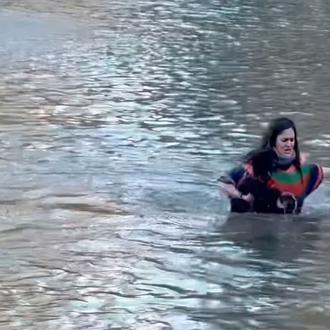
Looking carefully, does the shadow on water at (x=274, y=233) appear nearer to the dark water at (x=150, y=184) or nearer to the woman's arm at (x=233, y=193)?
the dark water at (x=150, y=184)

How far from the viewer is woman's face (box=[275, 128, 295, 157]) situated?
8438 mm

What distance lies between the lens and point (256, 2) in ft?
95.9

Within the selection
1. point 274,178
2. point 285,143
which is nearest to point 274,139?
point 285,143

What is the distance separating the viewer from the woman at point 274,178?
850cm

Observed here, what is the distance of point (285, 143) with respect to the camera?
27.8 feet

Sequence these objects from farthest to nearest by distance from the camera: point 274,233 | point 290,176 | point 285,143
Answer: point 290,176 → point 285,143 → point 274,233

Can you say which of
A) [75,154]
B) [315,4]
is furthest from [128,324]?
[315,4]

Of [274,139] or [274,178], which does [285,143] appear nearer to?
[274,139]

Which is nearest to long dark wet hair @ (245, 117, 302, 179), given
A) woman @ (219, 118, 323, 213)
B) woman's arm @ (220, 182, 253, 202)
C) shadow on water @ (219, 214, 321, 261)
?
woman @ (219, 118, 323, 213)

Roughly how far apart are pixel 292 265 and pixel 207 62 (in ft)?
33.2

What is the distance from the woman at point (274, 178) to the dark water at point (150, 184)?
151mm

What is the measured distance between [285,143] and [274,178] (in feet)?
0.94

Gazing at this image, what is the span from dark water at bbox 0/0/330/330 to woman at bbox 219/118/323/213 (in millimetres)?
151

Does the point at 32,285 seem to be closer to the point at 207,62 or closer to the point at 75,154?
the point at 75,154
